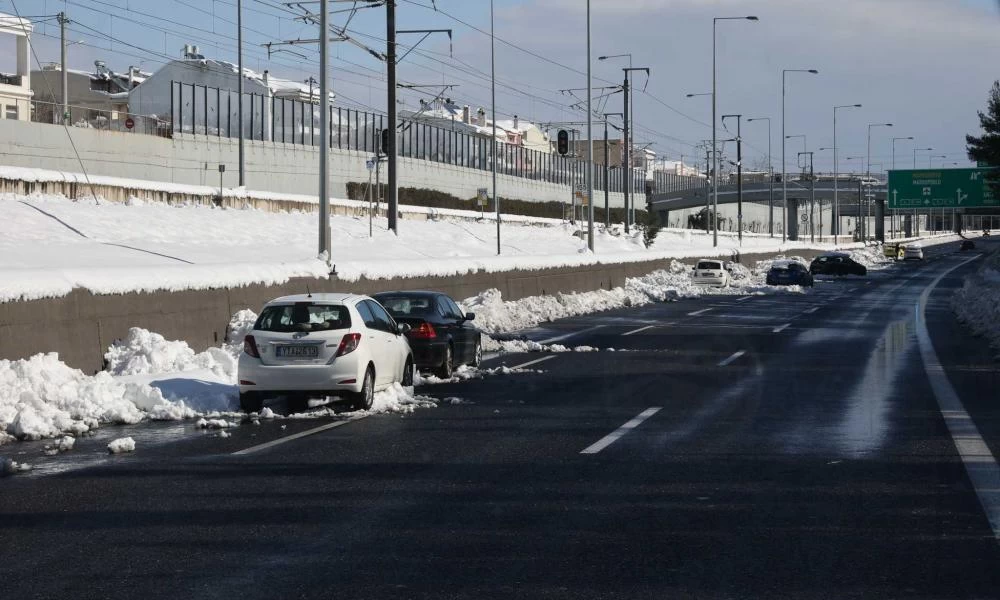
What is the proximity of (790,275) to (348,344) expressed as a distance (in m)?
45.9

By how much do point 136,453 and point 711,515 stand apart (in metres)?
6.13

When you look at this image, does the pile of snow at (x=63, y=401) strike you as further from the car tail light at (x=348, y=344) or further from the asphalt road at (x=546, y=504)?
the car tail light at (x=348, y=344)

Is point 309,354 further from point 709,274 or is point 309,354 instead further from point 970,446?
point 709,274

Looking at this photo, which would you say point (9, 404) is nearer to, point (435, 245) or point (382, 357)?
point (382, 357)

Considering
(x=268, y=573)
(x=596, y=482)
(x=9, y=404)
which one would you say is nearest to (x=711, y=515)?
(x=596, y=482)

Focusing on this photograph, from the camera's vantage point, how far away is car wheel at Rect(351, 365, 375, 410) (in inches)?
617

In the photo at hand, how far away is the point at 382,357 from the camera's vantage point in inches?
650

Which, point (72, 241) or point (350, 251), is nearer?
point (72, 241)

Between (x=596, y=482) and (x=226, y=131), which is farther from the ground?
(x=226, y=131)

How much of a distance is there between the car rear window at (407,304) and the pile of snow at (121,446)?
8316 millimetres

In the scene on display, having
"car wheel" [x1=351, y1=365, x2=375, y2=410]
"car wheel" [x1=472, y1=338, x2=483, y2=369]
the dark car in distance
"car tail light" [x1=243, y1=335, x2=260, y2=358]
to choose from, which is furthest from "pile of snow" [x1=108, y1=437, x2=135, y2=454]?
the dark car in distance

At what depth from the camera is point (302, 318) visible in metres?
15.9

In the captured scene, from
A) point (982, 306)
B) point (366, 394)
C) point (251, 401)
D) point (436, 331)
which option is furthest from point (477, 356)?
point (982, 306)

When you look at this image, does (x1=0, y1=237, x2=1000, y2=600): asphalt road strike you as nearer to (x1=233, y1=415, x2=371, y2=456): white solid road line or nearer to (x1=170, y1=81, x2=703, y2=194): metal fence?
(x1=233, y1=415, x2=371, y2=456): white solid road line
